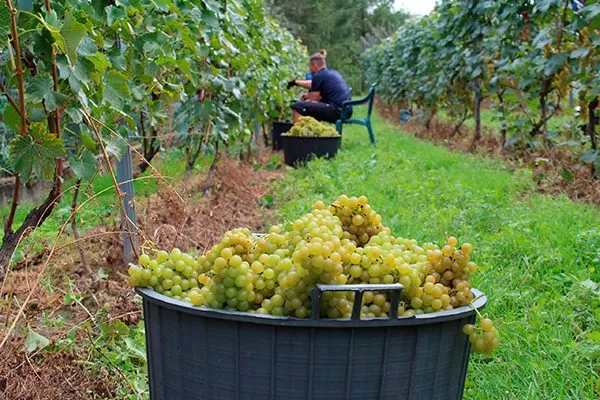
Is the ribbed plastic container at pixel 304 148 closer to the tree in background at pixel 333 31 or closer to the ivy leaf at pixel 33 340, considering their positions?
the ivy leaf at pixel 33 340

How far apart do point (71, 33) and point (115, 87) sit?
0.50 meters

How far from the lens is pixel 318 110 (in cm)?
951

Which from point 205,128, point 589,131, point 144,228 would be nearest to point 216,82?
point 205,128

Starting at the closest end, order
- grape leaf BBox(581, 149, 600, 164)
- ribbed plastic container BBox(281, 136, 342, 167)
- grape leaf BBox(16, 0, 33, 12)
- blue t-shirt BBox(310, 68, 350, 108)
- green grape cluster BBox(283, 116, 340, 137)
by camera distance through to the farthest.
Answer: grape leaf BBox(16, 0, 33, 12) < grape leaf BBox(581, 149, 600, 164) < ribbed plastic container BBox(281, 136, 342, 167) < green grape cluster BBox(283, 116, 340, 137) < blue t-shirt BBox(310, 68, 350, 108)

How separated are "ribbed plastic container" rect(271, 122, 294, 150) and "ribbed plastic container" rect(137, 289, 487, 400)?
28.8ft

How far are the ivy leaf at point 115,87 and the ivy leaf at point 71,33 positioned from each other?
46 cm

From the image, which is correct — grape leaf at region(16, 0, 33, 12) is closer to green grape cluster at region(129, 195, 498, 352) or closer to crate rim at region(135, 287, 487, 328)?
green grape cluster at region(129, 195, 498, 352)

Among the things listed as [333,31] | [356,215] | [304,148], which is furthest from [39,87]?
[333,31]

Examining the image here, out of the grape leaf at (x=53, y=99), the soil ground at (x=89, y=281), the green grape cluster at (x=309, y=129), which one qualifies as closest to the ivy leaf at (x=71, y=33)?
the grape leaf at (x=53, y=99)

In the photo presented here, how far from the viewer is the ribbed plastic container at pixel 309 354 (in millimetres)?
1320

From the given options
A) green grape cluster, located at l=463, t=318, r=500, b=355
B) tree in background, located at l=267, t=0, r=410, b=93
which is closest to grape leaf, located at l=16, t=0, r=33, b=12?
green grape cluster, located at l=463, t=318, r=500, b=355

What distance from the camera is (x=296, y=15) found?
39.2 metres

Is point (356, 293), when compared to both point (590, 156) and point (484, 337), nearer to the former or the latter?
point (484, 337)

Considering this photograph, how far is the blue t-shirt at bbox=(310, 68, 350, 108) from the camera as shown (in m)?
→ 9.83
